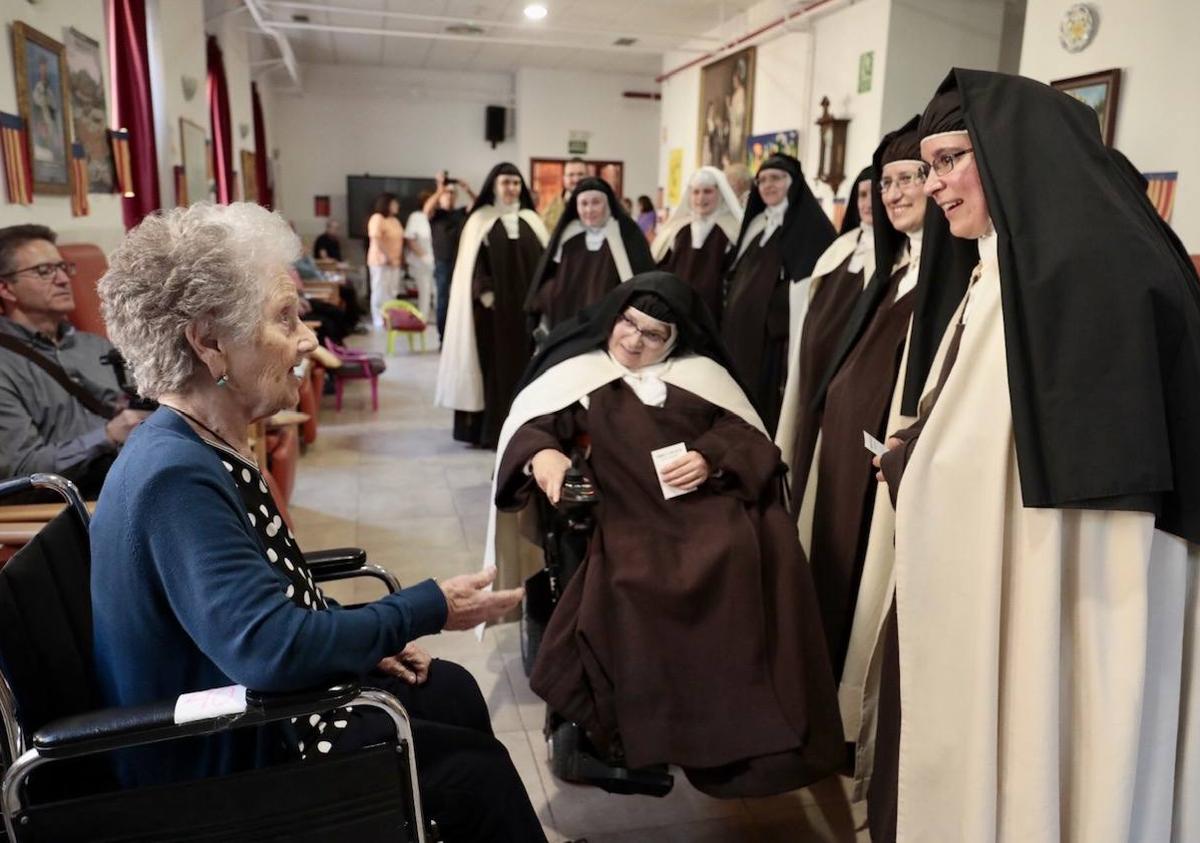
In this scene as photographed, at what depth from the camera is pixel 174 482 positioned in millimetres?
1134

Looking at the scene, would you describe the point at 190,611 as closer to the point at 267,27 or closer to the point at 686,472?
the point at 686,472

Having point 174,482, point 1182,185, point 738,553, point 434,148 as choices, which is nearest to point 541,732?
point 738,553

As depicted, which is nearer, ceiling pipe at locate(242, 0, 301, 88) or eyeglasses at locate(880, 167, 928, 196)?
eyeglasses at locate(880, 167, 928, 196)

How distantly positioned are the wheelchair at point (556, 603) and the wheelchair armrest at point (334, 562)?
550mm

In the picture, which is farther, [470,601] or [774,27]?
[774,27]

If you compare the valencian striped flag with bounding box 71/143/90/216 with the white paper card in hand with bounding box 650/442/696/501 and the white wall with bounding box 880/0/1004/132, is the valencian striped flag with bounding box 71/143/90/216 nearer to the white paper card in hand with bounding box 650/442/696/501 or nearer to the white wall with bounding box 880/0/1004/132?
the white paper card in hand with bounding box 650/442/696/501

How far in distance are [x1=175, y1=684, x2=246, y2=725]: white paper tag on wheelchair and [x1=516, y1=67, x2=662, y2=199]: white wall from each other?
11.9 m

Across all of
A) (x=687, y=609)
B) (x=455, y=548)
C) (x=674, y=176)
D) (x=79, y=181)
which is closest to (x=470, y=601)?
(x=687, y=609)

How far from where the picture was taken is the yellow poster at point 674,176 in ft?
34.3

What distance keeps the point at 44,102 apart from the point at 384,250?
6963 millimetres

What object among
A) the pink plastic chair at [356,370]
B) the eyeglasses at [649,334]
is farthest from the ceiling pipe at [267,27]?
the eyeglasses at [649,334]

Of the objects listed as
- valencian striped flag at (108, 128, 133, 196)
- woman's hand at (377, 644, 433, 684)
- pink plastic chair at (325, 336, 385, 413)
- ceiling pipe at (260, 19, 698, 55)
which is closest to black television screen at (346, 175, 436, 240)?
ceiling pipe at (260, 19, 698, 55)

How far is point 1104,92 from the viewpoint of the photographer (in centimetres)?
411

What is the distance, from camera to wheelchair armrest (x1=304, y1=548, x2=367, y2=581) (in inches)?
66.4
